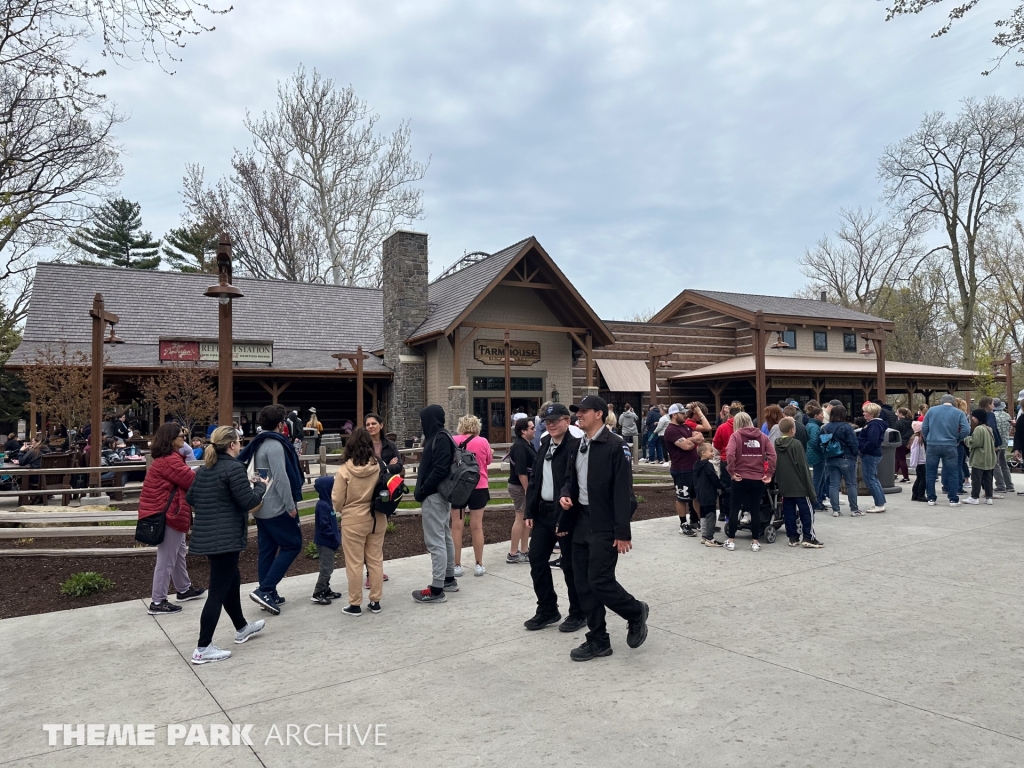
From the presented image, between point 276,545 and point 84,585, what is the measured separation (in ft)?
7.92

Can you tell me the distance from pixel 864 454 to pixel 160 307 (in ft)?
77.9

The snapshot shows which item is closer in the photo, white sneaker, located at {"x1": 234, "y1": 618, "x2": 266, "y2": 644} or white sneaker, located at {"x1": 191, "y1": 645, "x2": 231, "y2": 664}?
white sneaker, located at {"x1": 191, "y1": 645, "x2": 231, "y2": 664}

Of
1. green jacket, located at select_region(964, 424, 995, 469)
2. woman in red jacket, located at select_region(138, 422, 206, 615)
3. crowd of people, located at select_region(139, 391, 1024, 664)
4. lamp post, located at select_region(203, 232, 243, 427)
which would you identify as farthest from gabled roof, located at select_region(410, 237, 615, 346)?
woman in red jacket, located at select_region(138, 422, 206, 615)

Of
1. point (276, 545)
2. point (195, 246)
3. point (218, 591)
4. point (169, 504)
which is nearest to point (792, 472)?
point (276, 545)

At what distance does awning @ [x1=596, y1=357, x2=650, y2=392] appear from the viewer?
2631 cm

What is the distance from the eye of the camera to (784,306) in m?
34.0

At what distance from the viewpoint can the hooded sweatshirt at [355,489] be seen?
5805mm

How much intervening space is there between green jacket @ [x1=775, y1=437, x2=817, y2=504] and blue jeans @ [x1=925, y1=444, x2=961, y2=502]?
4.33m

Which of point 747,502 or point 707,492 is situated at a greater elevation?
point 707,492

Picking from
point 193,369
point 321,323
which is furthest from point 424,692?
point 321,323

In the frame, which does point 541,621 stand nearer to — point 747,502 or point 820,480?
point 747,502

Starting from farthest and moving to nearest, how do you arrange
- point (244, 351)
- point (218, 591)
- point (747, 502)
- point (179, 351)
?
point (244, 351) < point (179, 351) < point (747, 502) < point (218, 591)

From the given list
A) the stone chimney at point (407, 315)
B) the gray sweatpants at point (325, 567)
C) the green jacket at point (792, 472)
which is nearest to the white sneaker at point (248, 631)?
the gray sweatpants at point (325, 567)

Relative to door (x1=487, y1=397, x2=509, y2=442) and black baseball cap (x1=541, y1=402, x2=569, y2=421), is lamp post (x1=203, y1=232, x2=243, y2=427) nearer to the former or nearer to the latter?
black baseball cap (x1=541, y1=402, x2=569, y2=421)
